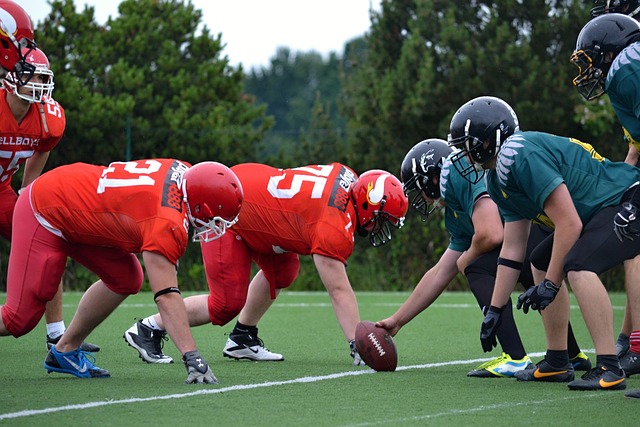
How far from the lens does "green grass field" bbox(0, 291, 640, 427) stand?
4.95 metres

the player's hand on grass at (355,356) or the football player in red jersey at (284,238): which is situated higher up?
the football player in red jersey at (284,238)

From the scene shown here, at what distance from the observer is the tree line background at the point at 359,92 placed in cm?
1540

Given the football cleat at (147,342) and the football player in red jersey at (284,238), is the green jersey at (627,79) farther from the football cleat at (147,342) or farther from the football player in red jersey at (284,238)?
the football cleat at (147,342)

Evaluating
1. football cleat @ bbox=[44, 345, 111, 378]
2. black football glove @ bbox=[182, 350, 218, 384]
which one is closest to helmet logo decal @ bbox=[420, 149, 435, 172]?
black football glove @ bbox=[182, 350, 218, 384]

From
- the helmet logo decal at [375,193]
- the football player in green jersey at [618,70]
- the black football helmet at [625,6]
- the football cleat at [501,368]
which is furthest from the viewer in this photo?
the black football helmet at [625,6]

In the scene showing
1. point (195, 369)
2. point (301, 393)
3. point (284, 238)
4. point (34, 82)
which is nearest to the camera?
point (301, 393)

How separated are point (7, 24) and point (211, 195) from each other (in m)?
2.68

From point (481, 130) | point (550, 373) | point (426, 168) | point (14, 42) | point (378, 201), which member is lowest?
point (550, 373)

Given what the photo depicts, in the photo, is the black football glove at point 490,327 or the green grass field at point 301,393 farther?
the black football glove at point 490,327

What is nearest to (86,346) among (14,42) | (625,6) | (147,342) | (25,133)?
(147,342)

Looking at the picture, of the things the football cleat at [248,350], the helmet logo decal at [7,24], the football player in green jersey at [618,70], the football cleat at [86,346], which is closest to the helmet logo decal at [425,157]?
the football player in green jersey at [618,70]

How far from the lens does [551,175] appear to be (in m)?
5.74

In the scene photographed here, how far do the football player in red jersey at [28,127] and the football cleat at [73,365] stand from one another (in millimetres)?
1254

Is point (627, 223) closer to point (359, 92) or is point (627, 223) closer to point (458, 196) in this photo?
point (458, 196)
